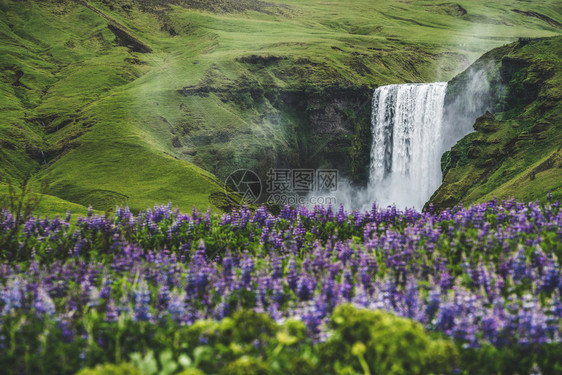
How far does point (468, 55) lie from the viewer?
114 m

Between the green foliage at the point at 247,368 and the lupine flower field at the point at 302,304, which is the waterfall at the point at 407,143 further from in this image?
the green foliage at the point at 247,368

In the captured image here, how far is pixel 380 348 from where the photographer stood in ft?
21.2

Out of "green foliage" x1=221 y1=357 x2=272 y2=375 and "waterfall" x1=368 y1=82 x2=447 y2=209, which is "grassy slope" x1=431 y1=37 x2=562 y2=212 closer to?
"waterfall" x1=368 y1=82 x2=447 y2=209

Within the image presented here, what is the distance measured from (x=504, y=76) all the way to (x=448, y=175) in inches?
466

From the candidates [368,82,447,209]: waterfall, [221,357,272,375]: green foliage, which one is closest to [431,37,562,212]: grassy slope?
[368,82,447,209]: waterfall

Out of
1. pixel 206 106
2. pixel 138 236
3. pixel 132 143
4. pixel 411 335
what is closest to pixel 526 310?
pixel 411 335

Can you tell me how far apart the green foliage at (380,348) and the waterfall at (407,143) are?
162 feet

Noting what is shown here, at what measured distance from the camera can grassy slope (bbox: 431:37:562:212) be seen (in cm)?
2945

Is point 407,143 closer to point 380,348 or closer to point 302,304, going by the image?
point 302,304

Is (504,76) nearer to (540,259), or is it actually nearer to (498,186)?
(498,186)

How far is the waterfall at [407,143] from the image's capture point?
2202 inches

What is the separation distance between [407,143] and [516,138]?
27305 millimetres

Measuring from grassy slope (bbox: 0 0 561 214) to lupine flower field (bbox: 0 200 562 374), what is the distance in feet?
100

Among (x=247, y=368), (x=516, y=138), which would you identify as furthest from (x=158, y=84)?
(x=247, y=368)
